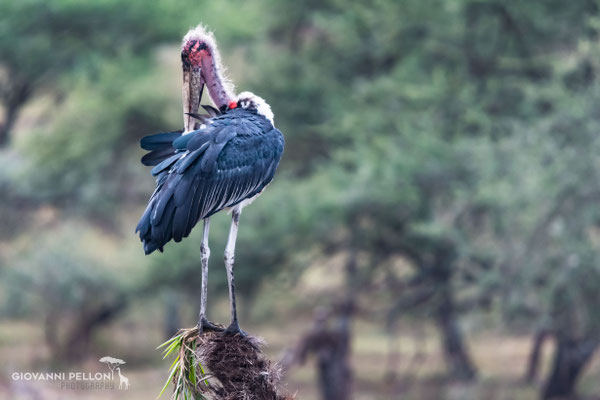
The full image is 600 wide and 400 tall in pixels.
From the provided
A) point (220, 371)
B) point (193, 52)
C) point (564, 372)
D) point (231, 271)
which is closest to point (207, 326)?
point (220, 371)

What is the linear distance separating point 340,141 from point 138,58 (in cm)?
407

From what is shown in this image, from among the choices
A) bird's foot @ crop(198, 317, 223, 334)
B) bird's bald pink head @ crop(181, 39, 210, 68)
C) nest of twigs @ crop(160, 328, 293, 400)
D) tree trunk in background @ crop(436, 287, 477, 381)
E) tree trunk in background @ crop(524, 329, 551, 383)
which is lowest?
nest of twigs @ crop(160, 328, 293, 400)

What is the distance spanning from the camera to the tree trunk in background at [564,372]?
15555 mm

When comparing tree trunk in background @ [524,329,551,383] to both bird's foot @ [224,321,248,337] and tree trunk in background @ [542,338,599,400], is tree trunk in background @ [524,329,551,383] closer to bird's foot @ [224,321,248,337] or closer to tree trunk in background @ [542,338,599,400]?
tree trunk in background @ [542,338,599,400]

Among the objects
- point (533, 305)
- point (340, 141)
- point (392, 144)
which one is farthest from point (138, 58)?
point (533, 305)

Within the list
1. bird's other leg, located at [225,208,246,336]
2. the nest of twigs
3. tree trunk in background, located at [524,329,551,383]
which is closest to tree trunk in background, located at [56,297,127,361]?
tree trunk in background, located at [524,329,551,383]

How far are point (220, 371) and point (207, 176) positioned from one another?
104 cm

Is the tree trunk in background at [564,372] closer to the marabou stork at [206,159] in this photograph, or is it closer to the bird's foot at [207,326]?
the marabou stork at [206,159]

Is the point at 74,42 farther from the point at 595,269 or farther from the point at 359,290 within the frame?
the point at 595,269

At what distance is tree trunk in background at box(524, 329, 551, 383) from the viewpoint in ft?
48.2

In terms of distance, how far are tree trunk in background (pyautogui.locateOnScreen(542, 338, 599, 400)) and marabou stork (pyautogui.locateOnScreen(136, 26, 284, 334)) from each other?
37.6 feet

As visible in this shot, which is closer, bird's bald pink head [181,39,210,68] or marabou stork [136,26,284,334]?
marabou stork [136,26,284,334]

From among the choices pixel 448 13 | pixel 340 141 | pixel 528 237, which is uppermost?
pixel 448 13

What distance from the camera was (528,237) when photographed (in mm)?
13258
